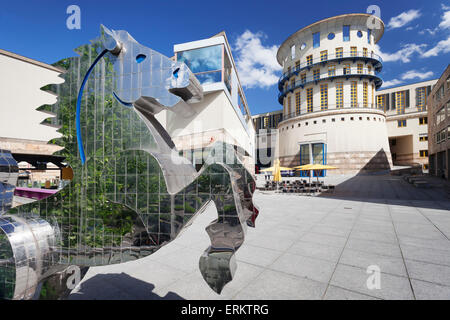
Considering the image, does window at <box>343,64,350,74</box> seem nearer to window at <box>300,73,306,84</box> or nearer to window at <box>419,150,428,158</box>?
window at <box>300,73,306,84</box>

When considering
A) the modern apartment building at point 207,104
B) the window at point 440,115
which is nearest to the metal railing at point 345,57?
the window at point 440,115

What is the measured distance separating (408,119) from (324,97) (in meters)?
23.8

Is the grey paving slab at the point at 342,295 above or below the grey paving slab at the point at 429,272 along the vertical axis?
below

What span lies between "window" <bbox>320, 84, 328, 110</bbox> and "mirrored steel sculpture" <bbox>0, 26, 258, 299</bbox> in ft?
158

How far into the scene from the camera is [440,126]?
30.4 meters

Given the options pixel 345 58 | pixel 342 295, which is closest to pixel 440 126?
pixel 345 58

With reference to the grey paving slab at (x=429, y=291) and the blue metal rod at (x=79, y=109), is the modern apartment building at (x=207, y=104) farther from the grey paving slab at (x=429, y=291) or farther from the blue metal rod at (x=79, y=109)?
the blue metal rod at (x=79, y=109)

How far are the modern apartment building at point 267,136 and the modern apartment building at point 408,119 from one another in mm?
25010

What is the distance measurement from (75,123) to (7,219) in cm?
132

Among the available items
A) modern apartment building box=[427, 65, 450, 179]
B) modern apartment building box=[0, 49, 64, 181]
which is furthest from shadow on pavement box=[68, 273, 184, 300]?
modern apartment building box=[427, 65, 450, 179]

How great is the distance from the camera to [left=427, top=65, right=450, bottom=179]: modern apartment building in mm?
27250

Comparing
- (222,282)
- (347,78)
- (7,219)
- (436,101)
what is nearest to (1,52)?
(7,219)

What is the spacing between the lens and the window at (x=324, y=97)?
44.2 meters

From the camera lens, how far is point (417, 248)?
5.54 meters
